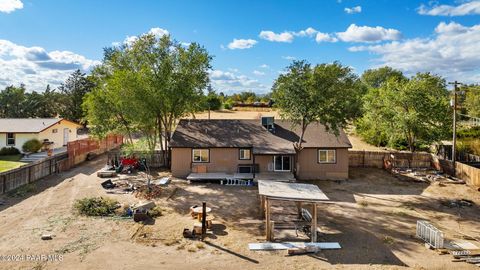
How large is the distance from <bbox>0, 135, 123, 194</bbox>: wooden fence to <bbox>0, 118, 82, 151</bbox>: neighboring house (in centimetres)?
439

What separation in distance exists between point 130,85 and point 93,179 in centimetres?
752

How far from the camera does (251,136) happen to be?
26719 mm

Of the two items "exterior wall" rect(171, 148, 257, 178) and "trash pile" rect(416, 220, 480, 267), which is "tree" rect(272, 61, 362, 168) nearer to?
"exterior wall" rect(171, 148, 257, 178)

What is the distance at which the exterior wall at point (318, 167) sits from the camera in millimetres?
25391

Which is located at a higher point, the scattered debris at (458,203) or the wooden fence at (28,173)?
the wooden fence at (28,173)

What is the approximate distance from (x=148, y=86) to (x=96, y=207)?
1151 centimetres

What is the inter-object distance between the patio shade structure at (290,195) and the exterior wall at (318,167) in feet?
29.9

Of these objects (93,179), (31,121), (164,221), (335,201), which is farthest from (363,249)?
(31,121)

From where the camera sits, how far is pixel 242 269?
472 inches

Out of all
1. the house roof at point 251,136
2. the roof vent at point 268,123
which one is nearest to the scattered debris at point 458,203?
the house roof at point 251,136

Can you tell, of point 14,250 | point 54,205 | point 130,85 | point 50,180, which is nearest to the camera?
point 14,250

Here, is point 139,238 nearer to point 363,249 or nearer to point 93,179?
point 363,249

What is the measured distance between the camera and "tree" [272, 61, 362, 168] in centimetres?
2305

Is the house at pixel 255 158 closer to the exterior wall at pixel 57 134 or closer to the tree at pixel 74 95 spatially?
the exterior wall at pixel 57 134
